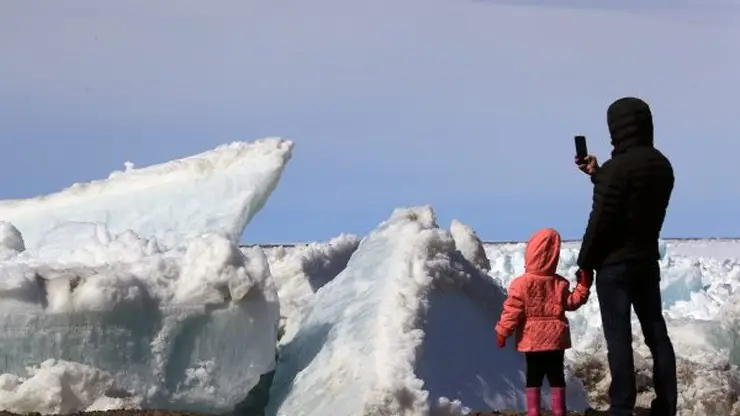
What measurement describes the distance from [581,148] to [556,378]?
3.67 feet

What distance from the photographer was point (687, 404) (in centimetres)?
1016

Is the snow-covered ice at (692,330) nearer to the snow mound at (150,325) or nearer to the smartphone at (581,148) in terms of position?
the snow mound at (150,325)

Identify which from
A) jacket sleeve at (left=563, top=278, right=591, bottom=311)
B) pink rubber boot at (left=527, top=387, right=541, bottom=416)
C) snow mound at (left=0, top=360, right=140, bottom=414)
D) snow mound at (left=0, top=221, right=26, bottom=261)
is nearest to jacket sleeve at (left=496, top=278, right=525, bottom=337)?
jacket sleeve at (left=563, top=278, right=591, bottom=311)

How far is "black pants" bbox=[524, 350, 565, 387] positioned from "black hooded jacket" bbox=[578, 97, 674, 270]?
477 millimetres

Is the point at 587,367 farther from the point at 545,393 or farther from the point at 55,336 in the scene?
the point at 55,336

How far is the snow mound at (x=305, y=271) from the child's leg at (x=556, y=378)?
4211mm

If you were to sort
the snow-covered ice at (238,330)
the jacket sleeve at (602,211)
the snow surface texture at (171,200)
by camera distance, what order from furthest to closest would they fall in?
the snow surface texture at (171,200), the snow-covered ice at (238,330), the jacket sleeve at (602,211)

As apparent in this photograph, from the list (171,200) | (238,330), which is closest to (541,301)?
(238,330)

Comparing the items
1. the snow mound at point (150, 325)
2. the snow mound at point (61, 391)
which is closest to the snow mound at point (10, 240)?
the snow mound at point (150, 325)

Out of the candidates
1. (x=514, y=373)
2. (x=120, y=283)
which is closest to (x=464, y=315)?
(x=514, y=373)

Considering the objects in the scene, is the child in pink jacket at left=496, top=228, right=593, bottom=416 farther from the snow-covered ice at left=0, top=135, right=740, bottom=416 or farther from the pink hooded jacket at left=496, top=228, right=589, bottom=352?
the snow-covered ice at left=0, top=135, right=740, bottom=416

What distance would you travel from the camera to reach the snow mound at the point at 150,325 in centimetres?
784

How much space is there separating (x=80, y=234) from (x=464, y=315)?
3.18m

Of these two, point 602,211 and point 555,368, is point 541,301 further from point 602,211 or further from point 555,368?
point 602,211
